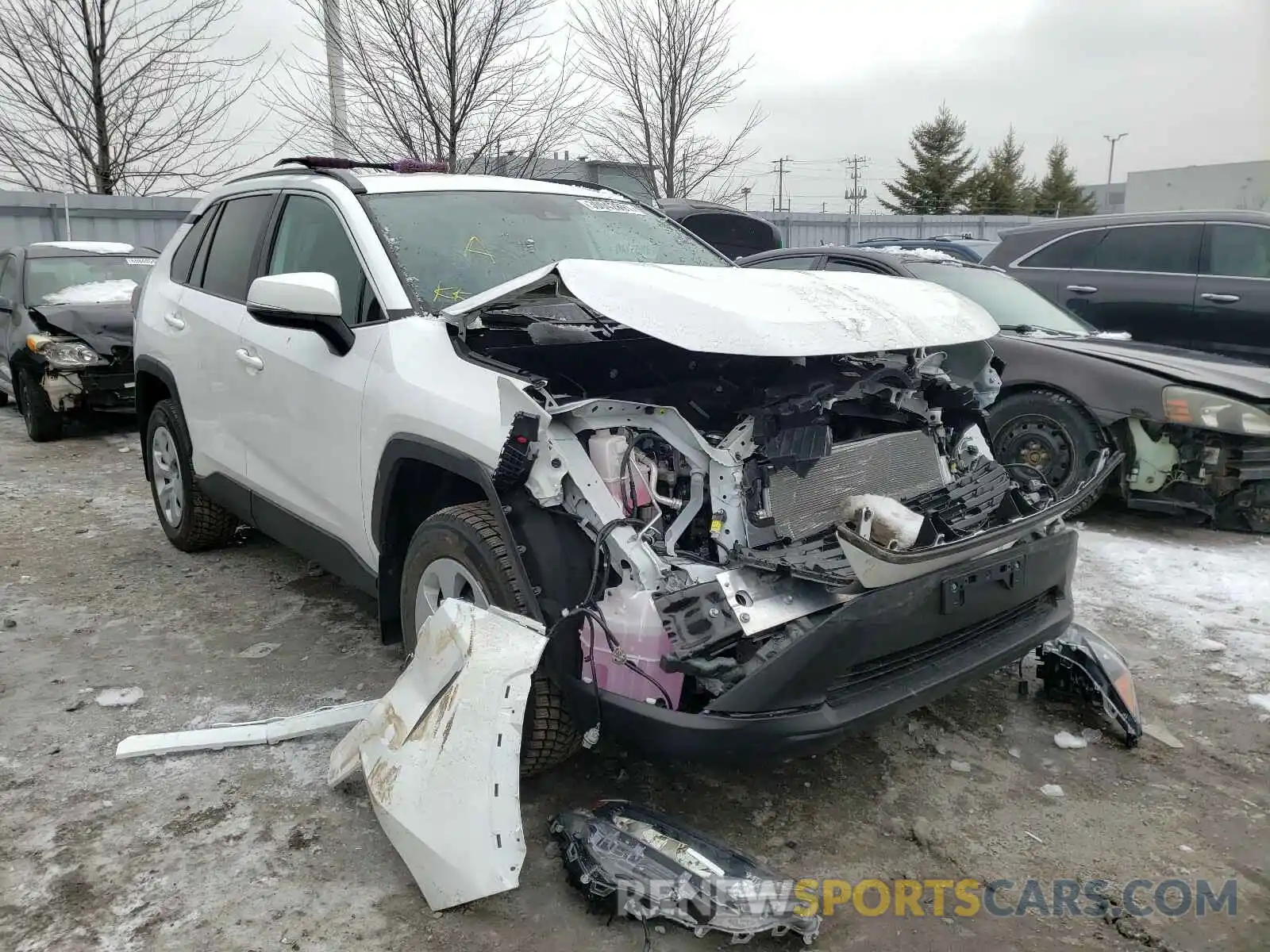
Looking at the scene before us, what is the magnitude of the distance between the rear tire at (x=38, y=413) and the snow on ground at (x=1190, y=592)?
8489mm

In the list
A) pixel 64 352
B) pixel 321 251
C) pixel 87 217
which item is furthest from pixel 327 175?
pixel 87 217

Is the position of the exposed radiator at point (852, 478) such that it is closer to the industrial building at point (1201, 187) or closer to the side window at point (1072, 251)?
the side window at point (1072, 251)

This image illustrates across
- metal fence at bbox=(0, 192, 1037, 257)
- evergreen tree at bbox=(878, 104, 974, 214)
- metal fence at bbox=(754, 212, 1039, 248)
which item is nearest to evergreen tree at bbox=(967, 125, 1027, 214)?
evergreen tree at bbox=(878, 104, 974, 214)

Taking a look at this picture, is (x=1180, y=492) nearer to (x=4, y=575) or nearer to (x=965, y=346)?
(x=965, y=346)

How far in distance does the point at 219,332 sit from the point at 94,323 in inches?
213

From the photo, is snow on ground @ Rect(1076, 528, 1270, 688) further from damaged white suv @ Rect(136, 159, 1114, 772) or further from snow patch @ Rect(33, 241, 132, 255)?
snow patch @ Rect(33, 241, 132, 255)

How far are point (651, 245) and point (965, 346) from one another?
4.59 ft

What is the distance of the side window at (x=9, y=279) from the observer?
29.9 feet

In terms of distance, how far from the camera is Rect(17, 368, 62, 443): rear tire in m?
8.32

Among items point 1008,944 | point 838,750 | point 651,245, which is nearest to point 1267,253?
point 651,245

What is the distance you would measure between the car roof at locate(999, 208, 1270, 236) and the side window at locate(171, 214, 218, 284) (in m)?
6.19

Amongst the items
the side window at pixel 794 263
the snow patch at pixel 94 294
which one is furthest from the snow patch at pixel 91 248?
the side window at pixel 794 263

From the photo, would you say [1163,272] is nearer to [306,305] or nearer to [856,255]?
[856,255]

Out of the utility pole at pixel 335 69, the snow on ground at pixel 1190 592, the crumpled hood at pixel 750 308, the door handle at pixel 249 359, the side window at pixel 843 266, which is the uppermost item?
the utility pole at pixel 335 69
